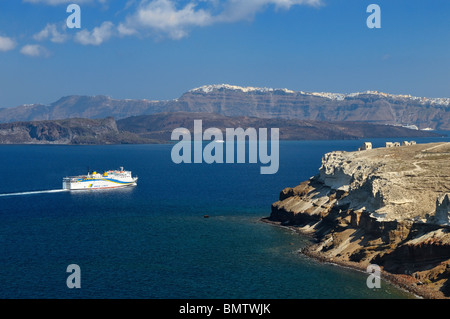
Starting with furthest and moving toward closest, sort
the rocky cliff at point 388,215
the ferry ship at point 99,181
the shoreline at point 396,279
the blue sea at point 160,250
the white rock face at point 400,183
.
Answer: the ferry ship at point 99,181, the white rock face at point 400,183, the rocky cliff at point 388,215, the blue sea at point 160,250, the shoreline at point 396,279

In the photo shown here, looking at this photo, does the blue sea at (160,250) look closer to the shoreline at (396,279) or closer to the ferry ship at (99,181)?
the shoreline at (396,279)

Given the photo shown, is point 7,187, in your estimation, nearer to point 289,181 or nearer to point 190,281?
→ point 289,181

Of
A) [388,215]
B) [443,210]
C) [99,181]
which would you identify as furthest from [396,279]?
[99,181]

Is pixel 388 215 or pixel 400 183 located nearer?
pixel 388 215

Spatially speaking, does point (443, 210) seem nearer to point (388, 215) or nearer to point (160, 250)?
point (388, 215)

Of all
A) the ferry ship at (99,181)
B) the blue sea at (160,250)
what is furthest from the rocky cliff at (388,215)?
the ferry ship at (99,181)
